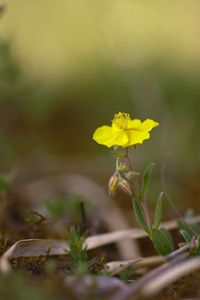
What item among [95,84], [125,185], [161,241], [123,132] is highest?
[95,84]

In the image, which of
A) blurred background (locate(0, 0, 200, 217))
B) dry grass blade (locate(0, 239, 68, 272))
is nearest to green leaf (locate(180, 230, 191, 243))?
dry grass blade (locate(0, 239, 68, 272))

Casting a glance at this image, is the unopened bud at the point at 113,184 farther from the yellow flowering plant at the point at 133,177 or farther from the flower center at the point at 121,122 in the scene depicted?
the flower center at the point at 121,122

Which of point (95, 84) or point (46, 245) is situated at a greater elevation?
point (95, 84)

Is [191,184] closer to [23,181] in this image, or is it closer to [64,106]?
[23,181]

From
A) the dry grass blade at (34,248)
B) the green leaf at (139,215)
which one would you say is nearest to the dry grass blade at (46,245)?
the dry grass blade at (34,248)

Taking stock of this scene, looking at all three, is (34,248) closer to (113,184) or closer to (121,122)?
(113,184)

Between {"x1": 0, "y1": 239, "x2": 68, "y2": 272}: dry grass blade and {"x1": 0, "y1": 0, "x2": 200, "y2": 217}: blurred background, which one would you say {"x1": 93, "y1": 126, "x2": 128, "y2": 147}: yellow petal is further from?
{"x1": 0, "y1": 0, "x2": 200, "y2": 217}: blurred background

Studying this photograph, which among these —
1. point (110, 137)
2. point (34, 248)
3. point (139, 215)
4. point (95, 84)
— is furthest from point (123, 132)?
point (95, 84)

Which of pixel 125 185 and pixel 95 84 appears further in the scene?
pixel 95 84
